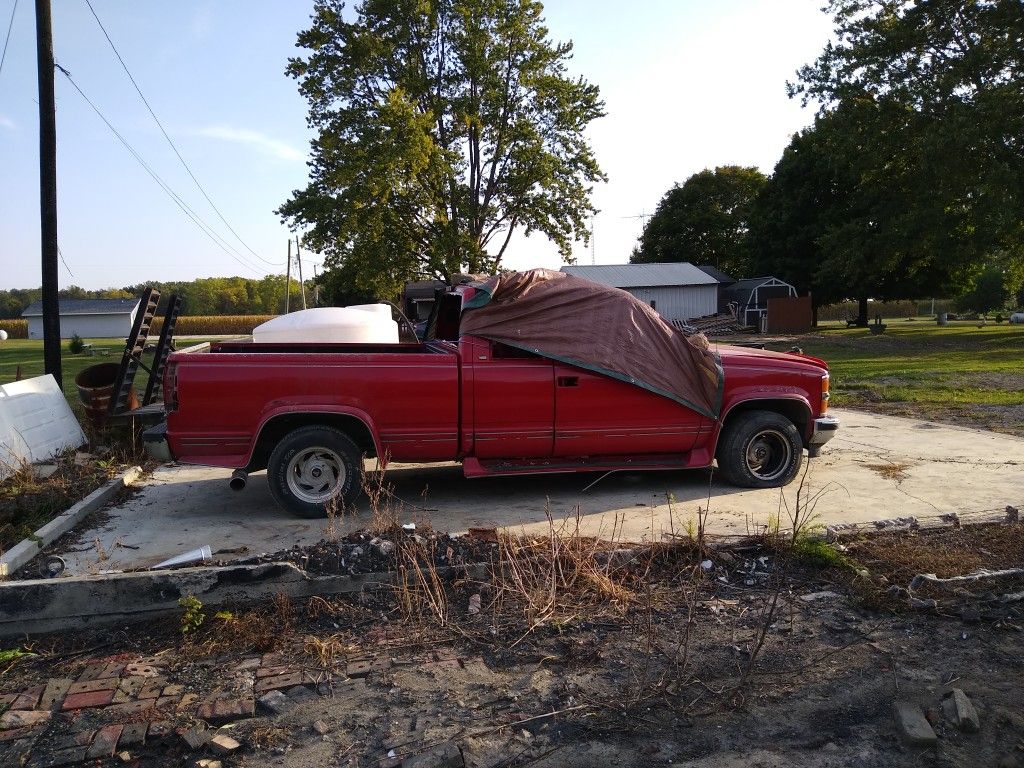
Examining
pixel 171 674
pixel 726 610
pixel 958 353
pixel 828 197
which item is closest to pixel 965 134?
pixel 958 353

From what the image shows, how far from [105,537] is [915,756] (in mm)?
5828

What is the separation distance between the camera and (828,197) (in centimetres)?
4525

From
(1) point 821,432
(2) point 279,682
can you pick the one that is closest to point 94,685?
(2) point 279,682

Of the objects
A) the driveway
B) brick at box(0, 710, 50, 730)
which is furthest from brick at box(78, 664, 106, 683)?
the driveway

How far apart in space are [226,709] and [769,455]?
5.54 metres

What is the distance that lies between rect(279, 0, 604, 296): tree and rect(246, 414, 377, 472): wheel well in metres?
25.5

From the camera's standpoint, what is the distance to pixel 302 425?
21.9ft

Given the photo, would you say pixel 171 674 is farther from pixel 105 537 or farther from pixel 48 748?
pixel 105 537

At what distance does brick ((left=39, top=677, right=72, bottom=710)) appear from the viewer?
3.74m

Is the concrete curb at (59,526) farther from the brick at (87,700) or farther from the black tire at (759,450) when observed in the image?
the black tire at (759,450)

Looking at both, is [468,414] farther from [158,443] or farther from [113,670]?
[113,670]

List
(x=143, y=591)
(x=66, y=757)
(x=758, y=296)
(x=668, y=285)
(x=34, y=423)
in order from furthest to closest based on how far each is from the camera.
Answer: (x=668, y=285)
(x=758, y=296)
(x=34, y=423)
(x=143, y=591)
(x=66, y=757)

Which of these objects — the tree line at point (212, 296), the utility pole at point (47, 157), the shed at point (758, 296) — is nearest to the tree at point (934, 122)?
the shed at point (758, 296)

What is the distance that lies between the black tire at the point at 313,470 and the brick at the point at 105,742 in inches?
121
